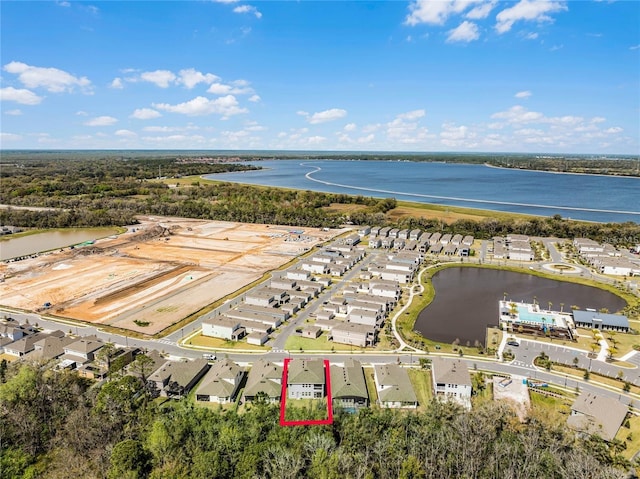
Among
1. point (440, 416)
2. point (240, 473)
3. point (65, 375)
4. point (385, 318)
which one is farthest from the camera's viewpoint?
point (385, 318)

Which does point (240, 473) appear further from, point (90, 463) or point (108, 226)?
point (108, 226)

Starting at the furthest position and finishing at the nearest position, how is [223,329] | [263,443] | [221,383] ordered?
[223,329] < [221,383] < [263,443]

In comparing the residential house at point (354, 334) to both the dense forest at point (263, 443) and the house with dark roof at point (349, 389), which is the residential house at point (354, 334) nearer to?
the house with dark roof at point (349, 389)

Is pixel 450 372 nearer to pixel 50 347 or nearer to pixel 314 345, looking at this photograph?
pixel 314 345

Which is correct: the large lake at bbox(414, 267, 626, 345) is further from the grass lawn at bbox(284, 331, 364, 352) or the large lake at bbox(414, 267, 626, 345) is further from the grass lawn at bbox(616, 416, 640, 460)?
the grass lawn at bbox(616, 416, 640, 460)

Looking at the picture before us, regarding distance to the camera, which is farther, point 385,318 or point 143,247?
point 143,247

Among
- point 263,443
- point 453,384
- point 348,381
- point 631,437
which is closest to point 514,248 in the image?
point 453,384

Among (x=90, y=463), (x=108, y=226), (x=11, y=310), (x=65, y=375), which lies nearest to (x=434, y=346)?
(x=90, y=463)
